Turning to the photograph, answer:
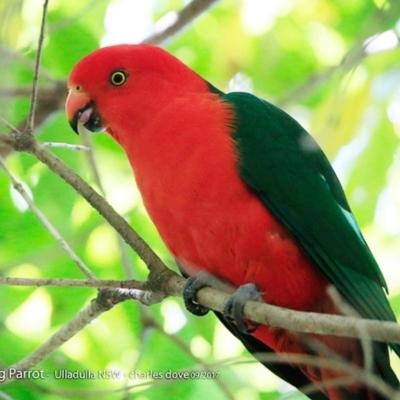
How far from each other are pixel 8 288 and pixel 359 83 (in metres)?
1.85

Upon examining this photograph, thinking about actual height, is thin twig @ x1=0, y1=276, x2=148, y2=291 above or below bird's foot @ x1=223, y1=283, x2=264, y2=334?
above

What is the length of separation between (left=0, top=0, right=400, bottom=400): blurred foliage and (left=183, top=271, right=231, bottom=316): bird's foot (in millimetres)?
214

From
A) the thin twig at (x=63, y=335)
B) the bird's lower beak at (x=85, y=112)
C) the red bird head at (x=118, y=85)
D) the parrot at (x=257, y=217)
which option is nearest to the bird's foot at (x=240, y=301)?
the parrot at (x=257, y=217)

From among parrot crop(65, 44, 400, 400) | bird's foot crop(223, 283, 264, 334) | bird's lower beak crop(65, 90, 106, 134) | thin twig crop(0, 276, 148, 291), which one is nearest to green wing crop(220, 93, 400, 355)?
parrot crop(65, 44, 400, 400)

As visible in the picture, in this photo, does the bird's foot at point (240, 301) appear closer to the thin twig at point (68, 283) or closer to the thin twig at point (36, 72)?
the thin twig at point (68, 283)

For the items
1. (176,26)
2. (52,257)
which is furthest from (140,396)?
(176,26)

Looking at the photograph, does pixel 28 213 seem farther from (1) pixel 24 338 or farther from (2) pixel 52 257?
(1) pixel 24 338

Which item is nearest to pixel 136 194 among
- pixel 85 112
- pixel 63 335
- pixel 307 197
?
pixel 85 112

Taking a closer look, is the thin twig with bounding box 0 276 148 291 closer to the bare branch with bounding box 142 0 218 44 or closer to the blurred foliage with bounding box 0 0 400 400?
the blurred foliage with bounding box 0 0 400 400

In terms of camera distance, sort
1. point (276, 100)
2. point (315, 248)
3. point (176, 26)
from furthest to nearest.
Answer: point (276, 100), point (176, 26), point (315, 248)

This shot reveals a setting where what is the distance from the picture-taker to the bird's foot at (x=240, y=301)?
2.55 meters

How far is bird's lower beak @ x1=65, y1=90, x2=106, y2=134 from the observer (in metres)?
3.23

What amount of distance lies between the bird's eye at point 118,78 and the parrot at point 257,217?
0.09 meters

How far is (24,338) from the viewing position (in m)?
3.31
